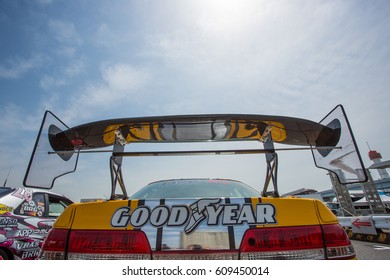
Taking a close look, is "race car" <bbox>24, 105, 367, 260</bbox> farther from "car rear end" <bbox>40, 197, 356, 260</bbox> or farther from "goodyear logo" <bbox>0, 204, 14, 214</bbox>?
"goodyear logo" <bbox>0, 204, 14, 214</bbox>

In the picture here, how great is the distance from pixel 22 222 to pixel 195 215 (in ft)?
11.1

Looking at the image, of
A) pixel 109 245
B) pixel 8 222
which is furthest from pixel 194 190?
pixel 8 222

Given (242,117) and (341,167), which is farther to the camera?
(341,167)

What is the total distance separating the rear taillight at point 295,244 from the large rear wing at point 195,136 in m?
0.60

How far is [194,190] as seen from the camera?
2305 mm

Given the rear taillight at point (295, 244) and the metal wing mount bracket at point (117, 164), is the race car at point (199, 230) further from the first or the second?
the metal wing mount bracket at point (117, 164)

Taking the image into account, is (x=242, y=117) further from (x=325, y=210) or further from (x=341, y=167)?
(x=341, y=167)

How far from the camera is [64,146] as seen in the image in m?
2.21

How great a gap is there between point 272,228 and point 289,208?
0.17 metres

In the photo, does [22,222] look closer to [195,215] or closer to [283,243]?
[195,215]

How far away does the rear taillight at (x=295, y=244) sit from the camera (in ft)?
3.74
